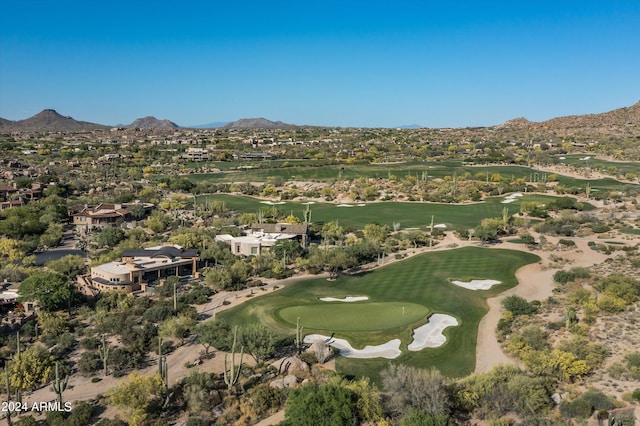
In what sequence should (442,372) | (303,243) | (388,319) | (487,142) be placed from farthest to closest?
(487,142) < (303,243) < (388,319) < (442,372)

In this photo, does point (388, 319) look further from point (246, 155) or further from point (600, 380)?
point (246, 155)

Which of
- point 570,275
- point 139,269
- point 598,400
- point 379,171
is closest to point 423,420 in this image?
point 598,400

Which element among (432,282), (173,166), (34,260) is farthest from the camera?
(173,166)

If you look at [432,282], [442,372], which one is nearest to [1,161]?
[432,282]

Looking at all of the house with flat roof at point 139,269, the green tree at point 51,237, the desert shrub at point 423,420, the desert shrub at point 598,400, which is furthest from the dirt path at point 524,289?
the green tree at point 51,237

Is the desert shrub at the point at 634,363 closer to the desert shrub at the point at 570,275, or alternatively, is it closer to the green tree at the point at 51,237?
the desert shrub at the point at 570,275

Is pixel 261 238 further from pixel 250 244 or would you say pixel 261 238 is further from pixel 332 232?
pixel 332 232
